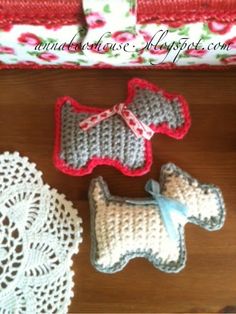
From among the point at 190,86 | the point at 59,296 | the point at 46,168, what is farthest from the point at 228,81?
the point at 59,296

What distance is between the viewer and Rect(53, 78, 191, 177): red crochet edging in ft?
2.21

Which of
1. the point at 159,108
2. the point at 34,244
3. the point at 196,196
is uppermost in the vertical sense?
the point at 159,108

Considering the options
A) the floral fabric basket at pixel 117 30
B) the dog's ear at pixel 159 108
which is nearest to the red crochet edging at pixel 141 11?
the floral fabric basket at pixel 117 30

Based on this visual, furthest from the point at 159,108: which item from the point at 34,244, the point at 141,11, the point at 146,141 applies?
the point at 34,244

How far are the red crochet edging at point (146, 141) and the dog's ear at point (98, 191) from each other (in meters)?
0.02

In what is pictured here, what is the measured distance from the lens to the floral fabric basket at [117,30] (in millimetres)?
547

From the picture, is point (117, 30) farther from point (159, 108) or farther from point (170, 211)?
point (170, 211)

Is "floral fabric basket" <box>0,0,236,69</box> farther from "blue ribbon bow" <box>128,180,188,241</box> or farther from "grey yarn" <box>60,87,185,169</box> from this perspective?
"blue ribbon bow" <box>128,180,188,241</box>

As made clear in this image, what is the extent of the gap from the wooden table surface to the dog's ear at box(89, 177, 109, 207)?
0.02 meters

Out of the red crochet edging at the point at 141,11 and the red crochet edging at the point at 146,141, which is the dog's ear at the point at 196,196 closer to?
the red crochet edging at the point at 146,141

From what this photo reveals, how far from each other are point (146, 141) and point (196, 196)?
0.11 meters

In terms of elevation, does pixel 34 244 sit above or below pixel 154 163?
below

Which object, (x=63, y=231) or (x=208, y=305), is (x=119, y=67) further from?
(x=208, y=305)

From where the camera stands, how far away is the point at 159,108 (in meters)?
0.67
